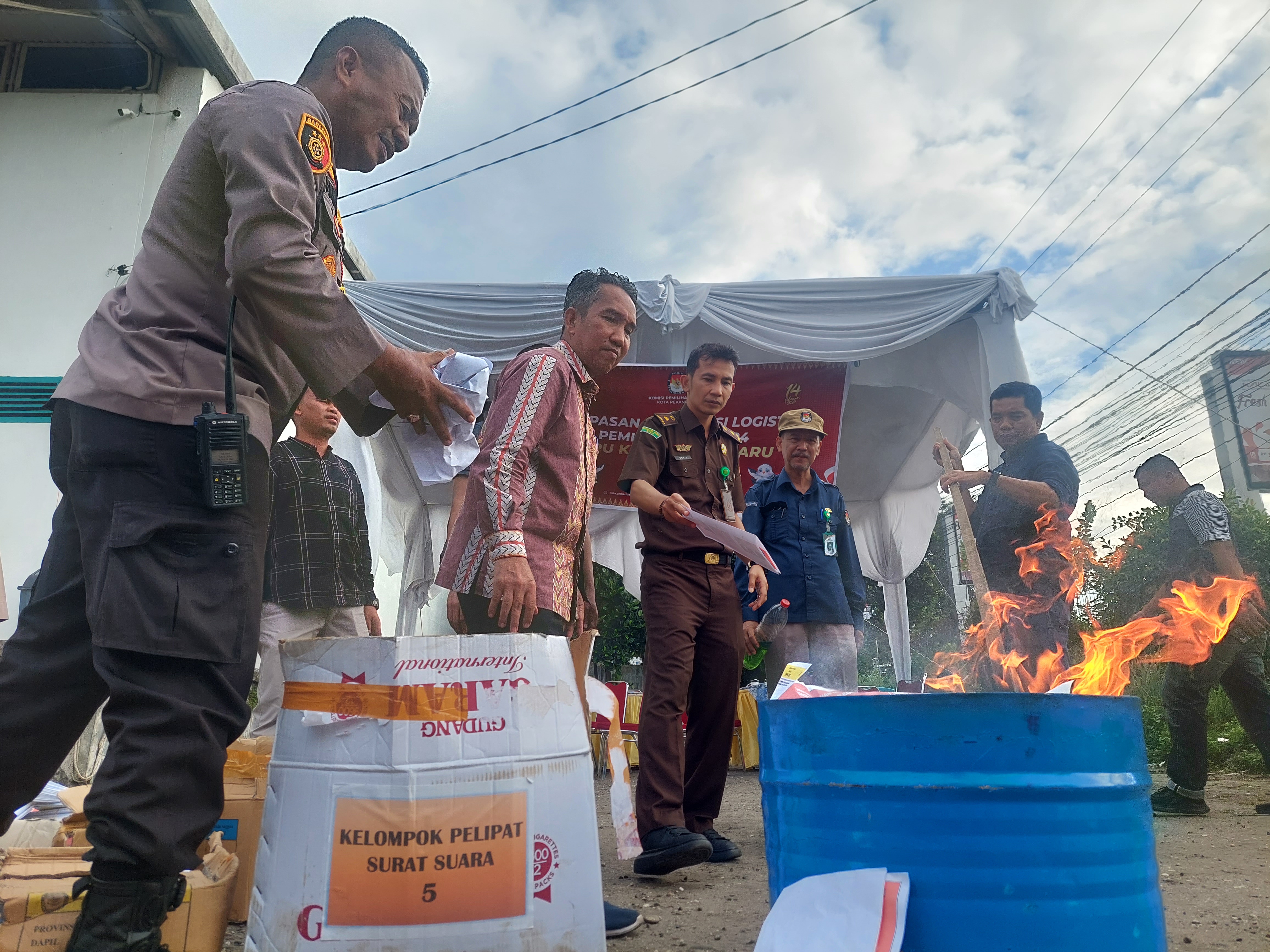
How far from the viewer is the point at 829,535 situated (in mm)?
4023

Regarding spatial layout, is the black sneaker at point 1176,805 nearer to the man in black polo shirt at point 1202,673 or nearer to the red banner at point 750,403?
the man in black polo shirt at point 1202,673

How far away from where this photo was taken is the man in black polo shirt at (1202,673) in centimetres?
377

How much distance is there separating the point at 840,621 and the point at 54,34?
276 inches

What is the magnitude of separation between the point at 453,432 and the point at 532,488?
68cm

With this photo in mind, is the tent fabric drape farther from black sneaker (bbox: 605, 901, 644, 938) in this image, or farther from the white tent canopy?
black sneaker (bbox: 605, 901, 644, 938)

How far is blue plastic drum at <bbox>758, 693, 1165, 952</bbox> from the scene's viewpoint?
46.4 inches

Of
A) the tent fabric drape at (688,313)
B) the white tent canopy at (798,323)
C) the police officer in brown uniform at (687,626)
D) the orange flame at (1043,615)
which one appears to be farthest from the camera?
the tent fabric drape at (688,313)

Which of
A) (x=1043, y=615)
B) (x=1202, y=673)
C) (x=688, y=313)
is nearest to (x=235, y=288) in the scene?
(x=1043, y=615)

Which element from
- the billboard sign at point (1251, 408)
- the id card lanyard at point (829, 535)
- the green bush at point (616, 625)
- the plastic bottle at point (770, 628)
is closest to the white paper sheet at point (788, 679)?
the plastic bottle at point (770, 628)

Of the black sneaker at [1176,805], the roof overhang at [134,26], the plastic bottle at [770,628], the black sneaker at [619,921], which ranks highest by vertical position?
the roof overhang at [134,26]

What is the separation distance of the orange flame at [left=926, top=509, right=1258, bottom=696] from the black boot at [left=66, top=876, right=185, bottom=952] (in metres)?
2.01

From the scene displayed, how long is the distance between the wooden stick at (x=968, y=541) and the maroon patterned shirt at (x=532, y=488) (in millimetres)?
1640

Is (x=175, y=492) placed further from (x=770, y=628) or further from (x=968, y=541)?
(x=770, y=628)

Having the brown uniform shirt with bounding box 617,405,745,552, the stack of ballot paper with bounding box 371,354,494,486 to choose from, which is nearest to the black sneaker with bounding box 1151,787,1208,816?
the brown uniform shirt with bounding box 617,405,745,552
